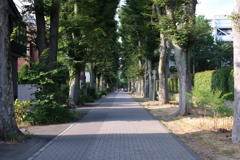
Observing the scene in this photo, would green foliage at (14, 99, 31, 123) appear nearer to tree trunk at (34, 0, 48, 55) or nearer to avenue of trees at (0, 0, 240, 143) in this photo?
avenue of trees at (0, 0, 240, 143)

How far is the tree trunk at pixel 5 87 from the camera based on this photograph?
8.34m

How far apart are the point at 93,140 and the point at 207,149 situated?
337cm

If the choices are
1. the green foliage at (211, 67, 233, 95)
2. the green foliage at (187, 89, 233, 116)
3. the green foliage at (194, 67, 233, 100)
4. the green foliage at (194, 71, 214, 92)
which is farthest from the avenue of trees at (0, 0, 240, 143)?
the green foliage at (194, 71, 214, 92)

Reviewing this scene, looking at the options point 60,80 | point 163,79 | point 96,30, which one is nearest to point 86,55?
point 96,30

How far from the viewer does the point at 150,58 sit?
2894cm

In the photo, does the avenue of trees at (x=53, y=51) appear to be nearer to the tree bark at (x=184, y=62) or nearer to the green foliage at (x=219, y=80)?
the tree bark at (x=184, y=62)

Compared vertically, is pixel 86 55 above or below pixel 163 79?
above

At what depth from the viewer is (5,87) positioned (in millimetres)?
8484

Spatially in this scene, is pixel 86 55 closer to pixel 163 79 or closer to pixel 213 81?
pixel 163 79

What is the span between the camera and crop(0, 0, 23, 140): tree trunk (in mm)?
8344

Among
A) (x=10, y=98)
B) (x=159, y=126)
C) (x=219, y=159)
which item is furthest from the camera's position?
(x=159, y=126)

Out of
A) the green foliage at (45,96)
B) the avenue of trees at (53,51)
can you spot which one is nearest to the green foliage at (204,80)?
the avenue of trees at (53,51)

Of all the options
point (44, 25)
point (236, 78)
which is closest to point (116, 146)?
point (236, 78)

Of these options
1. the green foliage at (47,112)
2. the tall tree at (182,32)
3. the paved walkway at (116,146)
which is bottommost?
the paved walkway at (116,146)
